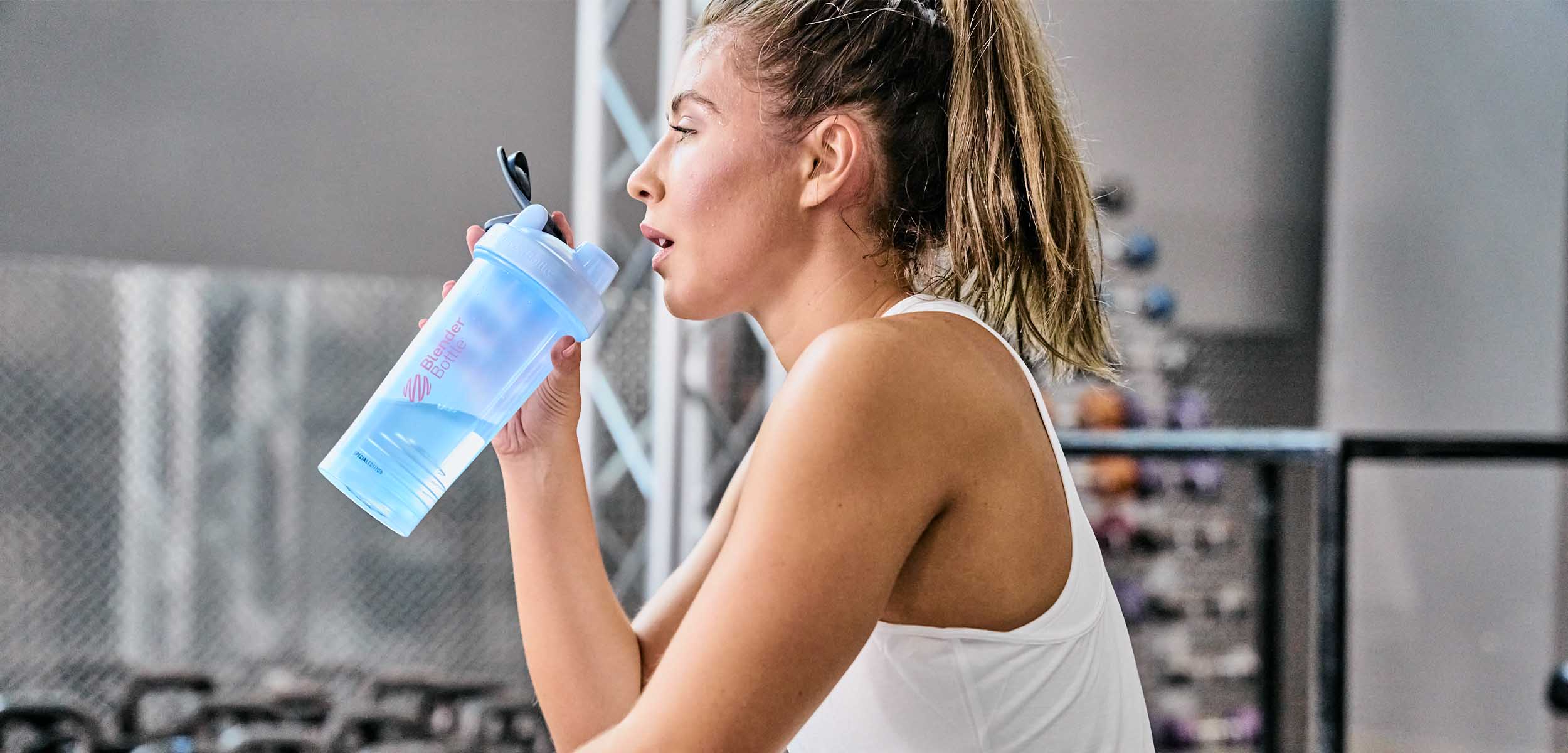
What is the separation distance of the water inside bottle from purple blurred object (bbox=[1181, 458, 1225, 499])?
4107 millimetres

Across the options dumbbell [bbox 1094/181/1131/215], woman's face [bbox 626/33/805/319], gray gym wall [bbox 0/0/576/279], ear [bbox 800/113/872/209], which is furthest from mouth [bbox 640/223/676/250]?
dumbbell [bbox 1094/181/1131/215]

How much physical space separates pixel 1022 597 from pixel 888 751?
0.13 metres

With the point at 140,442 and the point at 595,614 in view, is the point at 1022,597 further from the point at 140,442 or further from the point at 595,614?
the point at 140,442

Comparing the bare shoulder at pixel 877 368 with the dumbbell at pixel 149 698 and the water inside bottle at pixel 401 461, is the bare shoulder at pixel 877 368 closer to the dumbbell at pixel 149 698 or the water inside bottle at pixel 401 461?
the water inside bottle at pixel 401 461

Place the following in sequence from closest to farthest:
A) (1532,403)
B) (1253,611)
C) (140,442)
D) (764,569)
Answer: (764,569) → (140,442) → (1532,403) → (1253,611)

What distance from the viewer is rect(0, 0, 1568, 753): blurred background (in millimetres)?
3039

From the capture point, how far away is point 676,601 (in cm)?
108

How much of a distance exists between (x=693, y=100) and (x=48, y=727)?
2686 mm

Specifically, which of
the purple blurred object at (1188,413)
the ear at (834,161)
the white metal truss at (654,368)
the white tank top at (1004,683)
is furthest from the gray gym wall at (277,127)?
the white tank top at (1004,683)

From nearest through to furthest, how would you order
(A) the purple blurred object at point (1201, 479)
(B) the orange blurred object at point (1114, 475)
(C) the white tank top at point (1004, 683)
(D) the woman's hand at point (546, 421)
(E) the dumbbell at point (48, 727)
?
(C) the white tank top at point (1004, 683), (D) the woman's hand at point (546, 421), (E) the dumbbell at point (48, 727), (B) the orange blurred object at point (1114, 475), (A) the purple blurred object at point (1201, 479)

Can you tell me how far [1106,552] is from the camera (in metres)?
4.46

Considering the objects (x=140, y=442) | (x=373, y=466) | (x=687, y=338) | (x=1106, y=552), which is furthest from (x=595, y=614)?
(x=1106, y=552)

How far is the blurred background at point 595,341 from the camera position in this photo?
3.04 meters

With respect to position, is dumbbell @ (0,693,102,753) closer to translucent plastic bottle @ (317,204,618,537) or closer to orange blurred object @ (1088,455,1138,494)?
translucent plastic bottle @ (317,204,618,537)
